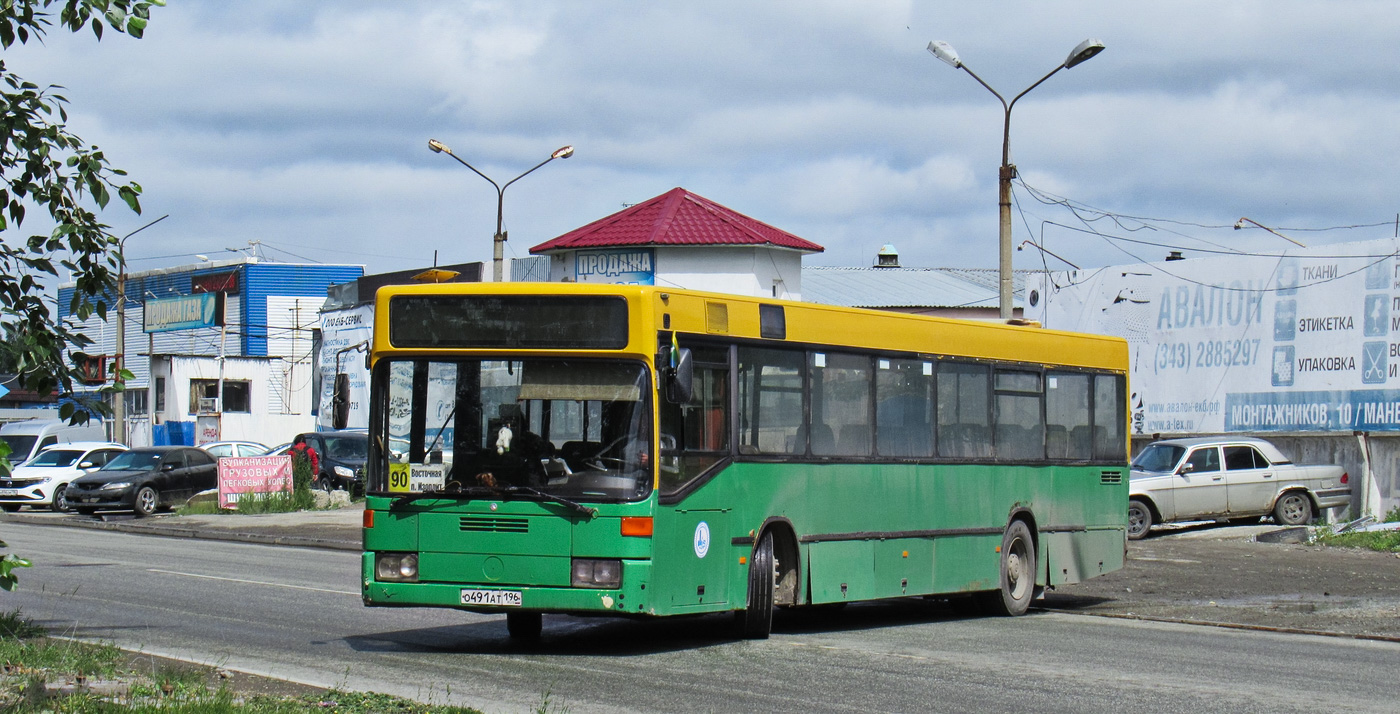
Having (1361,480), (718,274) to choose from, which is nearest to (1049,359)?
(1361,480)

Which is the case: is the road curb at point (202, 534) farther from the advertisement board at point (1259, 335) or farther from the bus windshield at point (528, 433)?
the advertisement board at point (1259, 335)

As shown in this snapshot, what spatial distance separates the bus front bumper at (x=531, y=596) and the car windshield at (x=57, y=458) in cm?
2926

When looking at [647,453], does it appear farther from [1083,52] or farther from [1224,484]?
[1224,484]

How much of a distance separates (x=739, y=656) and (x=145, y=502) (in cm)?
2640

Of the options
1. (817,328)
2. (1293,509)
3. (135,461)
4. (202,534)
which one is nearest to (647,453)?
(817,328)

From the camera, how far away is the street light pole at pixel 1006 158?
68.3 feet

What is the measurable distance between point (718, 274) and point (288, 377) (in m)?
26.5

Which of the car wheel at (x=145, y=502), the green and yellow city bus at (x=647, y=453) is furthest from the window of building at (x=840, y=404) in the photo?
the car wheel at (x=145, y=502)

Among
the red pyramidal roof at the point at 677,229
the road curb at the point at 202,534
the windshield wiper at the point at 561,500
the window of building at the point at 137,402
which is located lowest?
the road curb at the point at 202,534

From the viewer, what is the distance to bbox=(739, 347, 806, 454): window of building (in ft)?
39.3

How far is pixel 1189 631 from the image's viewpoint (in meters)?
14.0

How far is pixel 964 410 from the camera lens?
14.5 meters

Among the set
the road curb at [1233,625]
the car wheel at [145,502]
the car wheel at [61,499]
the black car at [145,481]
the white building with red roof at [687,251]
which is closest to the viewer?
the road curb at [1233,625]

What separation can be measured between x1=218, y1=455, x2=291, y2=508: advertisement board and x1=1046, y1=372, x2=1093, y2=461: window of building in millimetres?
21887
